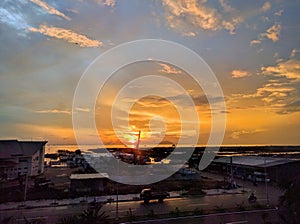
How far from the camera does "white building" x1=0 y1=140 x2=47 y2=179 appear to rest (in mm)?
27922

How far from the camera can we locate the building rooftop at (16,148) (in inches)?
1145

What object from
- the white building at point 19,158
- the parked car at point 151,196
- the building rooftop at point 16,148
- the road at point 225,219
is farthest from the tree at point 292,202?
the building rooftop at point 16,148

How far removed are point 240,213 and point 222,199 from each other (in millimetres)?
6117

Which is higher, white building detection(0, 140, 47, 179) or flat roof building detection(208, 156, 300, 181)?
white building detection(0, 140, 47, 179)

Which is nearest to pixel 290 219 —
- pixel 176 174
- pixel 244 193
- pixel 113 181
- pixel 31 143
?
pixel 244 193

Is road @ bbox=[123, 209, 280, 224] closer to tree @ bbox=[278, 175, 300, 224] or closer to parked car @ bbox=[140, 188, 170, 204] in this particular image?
parked car @ bbox=[140, 188, 170, 204]

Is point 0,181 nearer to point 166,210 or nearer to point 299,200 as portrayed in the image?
point 166,210

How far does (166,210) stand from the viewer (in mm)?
18203

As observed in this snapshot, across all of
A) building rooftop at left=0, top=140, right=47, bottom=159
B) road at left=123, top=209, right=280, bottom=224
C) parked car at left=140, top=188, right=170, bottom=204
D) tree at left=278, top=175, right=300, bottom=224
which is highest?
building rooftop at left=0, top=140, right=47, bottom=159

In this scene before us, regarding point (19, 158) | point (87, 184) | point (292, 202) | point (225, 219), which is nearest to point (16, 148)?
point (19, 158)

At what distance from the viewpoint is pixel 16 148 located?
1209 inches

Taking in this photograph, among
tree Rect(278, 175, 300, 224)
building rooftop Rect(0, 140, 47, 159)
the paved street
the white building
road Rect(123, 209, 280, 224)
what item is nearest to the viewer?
tree Rect(278, 175, 300, 224)

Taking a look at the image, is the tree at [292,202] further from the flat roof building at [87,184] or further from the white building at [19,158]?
the white building at [19,158]

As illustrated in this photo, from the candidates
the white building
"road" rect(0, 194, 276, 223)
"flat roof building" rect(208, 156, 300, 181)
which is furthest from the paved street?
the white building
